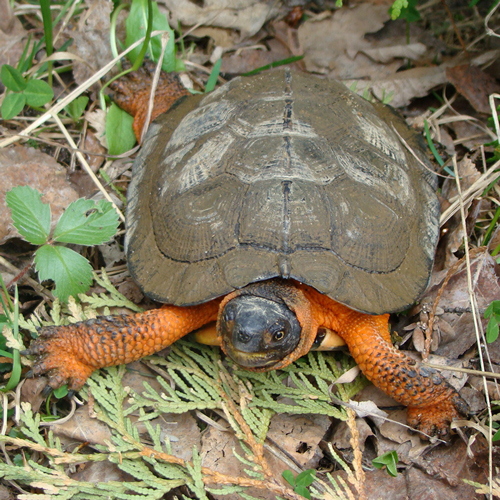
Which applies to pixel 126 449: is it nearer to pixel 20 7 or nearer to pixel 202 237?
pixel 202 237

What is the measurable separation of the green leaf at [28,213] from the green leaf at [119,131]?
97 centimetres

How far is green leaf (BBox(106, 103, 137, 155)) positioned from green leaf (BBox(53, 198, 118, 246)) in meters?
0.90

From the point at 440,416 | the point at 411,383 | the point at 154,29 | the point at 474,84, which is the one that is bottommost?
the point at 440,416

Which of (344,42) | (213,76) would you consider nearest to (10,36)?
(213,76)

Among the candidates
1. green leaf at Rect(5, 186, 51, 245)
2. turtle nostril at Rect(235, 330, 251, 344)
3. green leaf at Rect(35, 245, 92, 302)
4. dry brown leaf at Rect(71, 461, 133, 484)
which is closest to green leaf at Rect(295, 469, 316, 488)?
turtle nostril at Rect(235, 330, 251, 344)

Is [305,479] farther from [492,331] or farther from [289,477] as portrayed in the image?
[492,331]

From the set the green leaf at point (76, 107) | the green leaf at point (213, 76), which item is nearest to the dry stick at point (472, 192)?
the green leaf at point (213, 76)

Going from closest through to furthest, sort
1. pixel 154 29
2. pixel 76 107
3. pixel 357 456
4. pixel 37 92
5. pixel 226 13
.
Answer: pixel 357 456 → pixel 37 92 → pixel 76 107 → pixel 154 29 → pixel 226 13

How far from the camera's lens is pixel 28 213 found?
241 cm

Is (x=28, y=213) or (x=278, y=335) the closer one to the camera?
(x=278, y=335)

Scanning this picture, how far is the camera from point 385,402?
2.46 metres

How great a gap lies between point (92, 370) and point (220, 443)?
748 mm

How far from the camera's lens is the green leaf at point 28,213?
7.84ft

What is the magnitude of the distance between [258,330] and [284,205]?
621 mm
